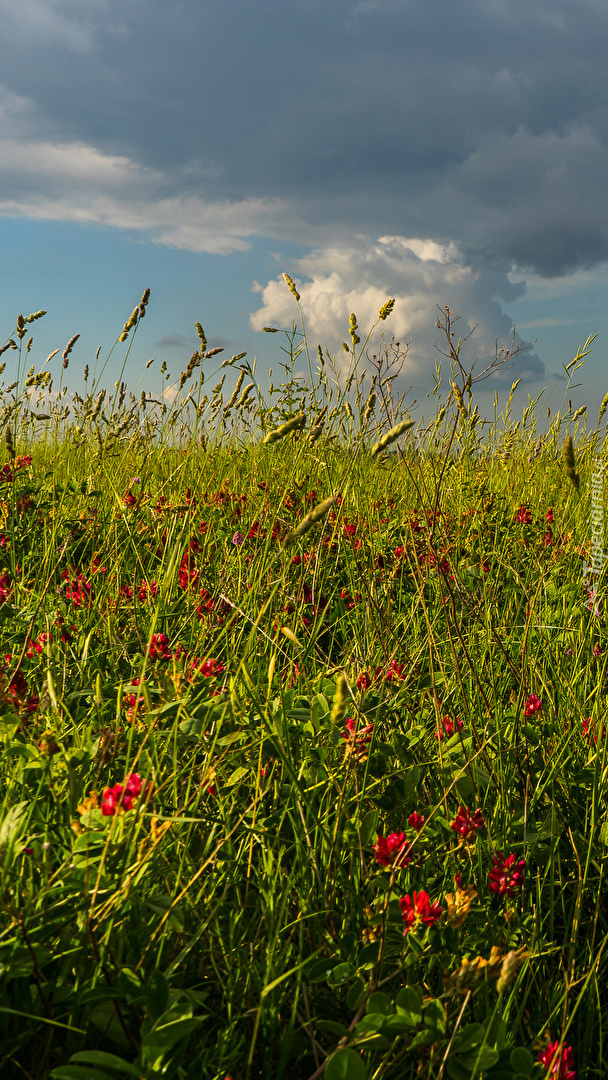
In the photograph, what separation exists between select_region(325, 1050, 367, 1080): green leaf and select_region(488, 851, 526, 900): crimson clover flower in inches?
18.4

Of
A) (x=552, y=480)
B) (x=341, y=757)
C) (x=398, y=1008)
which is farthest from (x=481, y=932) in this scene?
(x=552, y=480)

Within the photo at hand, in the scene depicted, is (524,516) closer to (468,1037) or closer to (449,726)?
(449,726)

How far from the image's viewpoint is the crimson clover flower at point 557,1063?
86cm

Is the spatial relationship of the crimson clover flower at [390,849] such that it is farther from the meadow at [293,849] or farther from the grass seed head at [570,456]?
the grass seed head at [570,456]

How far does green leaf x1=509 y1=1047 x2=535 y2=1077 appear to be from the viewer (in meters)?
0.88

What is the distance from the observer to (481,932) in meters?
1.16

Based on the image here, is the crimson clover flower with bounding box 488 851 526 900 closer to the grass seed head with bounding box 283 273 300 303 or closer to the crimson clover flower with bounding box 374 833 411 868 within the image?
the crimson clover flower with bounding box 374 833 411 868

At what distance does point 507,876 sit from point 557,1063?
34 cm

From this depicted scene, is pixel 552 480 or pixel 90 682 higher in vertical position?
pixel 552 480

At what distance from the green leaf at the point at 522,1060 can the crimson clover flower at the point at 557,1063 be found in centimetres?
2

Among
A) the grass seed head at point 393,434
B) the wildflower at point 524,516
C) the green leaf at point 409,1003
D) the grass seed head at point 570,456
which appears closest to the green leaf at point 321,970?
the green leaf at point 409,1003

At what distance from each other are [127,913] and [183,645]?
1106 mm

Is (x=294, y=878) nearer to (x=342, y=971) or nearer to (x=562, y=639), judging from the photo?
(x=342, y=971)

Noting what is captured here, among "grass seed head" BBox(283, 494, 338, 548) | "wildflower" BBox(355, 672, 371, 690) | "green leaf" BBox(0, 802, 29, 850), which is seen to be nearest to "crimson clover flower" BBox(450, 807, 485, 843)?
"wildflower" BBox(355, 672, 371, 690)
